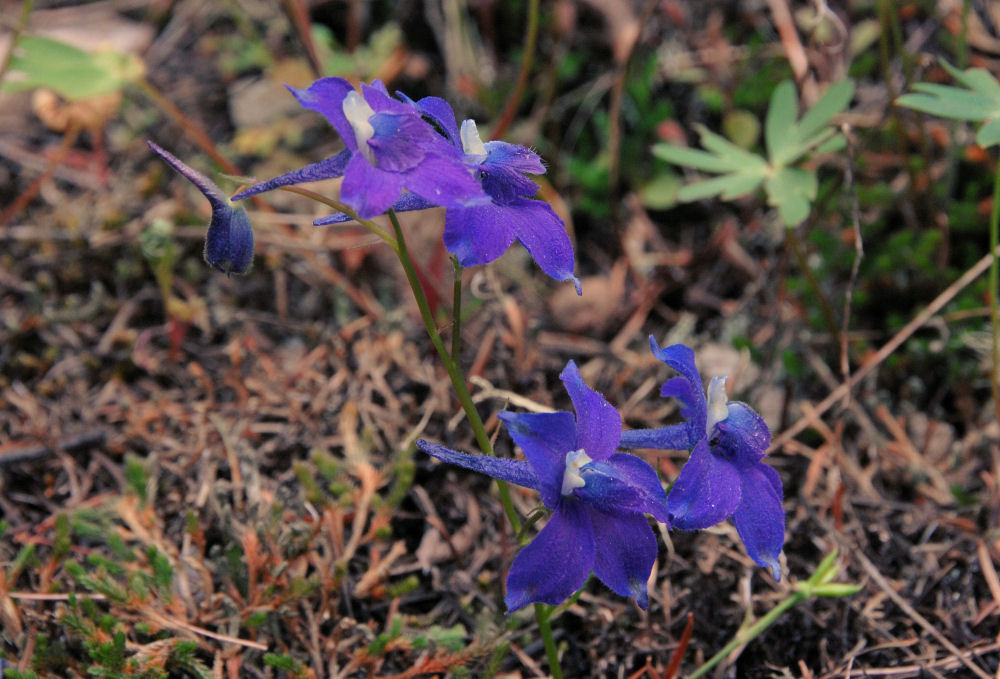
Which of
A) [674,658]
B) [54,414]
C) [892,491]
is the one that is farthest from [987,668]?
[54,414]

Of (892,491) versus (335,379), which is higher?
(335,379)

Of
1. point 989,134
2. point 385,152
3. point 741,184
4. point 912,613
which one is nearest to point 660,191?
point 741,184

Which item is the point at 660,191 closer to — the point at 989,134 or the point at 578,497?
the point at 989,134

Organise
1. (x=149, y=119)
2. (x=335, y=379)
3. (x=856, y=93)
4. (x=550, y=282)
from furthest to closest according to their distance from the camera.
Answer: (x=149, y=119), (x=856, y=93), (x=550, y=282), (x=335, y=379)

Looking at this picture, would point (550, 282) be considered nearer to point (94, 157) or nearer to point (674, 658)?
point (674, 658)

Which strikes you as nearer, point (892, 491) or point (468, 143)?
point (468, 143)

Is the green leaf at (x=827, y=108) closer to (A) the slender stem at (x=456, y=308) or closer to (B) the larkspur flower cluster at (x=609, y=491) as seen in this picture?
(B) the larkspur flower cluster at (x=609, y=491)

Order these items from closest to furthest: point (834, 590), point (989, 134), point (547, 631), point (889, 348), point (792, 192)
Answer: point (547, 631), point (834, 590), point (989, 134), point (792, 192), point (889, 348)
